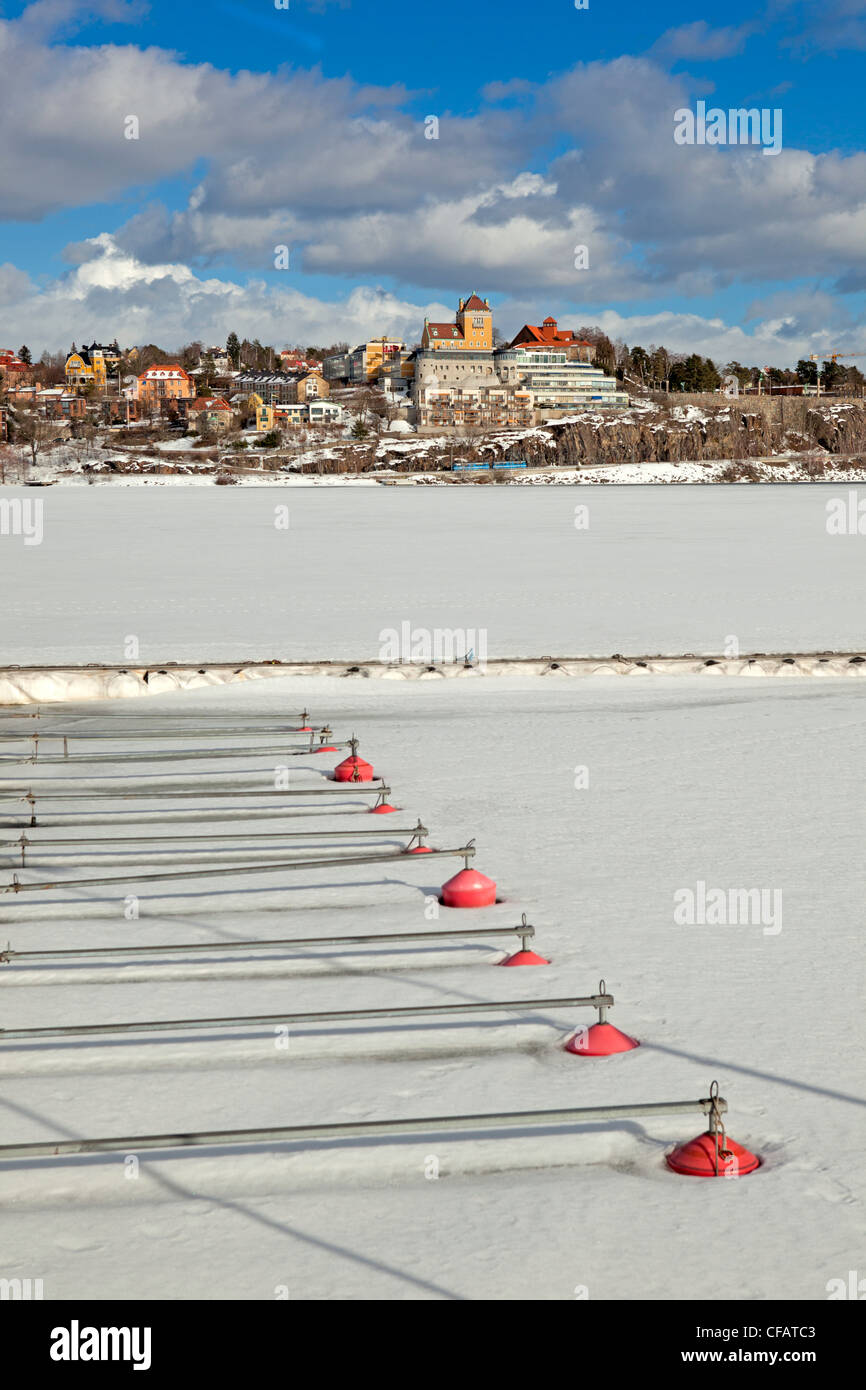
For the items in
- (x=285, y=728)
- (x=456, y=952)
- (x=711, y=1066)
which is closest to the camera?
(x=711, y=1066)

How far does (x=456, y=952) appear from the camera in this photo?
6.17 meters

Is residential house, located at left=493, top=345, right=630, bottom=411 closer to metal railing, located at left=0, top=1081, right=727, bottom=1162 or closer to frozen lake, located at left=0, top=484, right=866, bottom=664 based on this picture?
frozen lake, located at left=0, top=484, right=866, bottom=664

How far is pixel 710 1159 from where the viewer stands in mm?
4176

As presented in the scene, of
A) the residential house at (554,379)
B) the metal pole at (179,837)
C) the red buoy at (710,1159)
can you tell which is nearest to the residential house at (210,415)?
the residential house at (554,379)

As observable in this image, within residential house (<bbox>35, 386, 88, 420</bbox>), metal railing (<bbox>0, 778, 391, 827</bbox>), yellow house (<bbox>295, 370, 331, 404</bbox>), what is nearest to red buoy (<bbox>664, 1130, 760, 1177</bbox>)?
metal railing (<bbox>0, 778, 391, 827</bbox>)

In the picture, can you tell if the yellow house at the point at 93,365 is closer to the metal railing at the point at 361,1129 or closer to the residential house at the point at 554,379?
the residential house at the point at 554,379

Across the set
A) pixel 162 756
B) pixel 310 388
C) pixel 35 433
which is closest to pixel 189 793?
pixel 162 756

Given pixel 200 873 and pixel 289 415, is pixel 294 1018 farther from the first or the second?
pixel 289 415

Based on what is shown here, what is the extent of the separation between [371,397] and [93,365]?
4883 centimetres

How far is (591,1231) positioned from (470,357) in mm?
148727

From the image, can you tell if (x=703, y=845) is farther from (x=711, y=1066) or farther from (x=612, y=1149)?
(x=612, y=1149)
